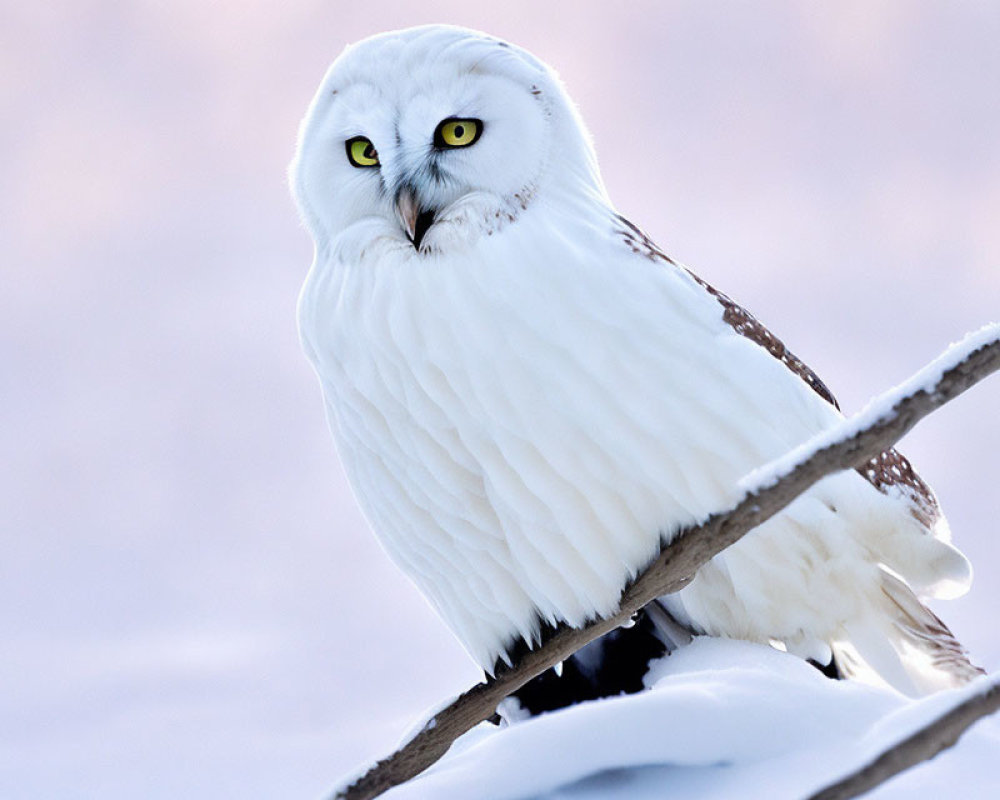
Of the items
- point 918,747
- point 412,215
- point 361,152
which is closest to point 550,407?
point 412,215

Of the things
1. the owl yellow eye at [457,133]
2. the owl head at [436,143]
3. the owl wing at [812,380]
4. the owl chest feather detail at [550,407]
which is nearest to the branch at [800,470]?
the owl chest feather detail at [550,407]

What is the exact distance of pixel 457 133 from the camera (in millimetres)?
2230

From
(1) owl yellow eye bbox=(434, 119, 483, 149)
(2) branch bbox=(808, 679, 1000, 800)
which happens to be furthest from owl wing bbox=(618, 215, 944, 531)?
(2) branch bbox=(808, 679, 1000, 800)

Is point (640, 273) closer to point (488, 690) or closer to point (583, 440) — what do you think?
point (583, 440)

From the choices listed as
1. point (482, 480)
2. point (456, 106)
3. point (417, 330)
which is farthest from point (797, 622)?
point (456, 106)

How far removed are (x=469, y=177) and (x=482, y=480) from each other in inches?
23.8

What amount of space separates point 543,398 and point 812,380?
69 cm

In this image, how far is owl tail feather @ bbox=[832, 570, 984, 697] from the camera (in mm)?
2164

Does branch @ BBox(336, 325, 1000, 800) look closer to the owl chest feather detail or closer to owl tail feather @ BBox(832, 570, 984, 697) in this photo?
the owl chest feather detail

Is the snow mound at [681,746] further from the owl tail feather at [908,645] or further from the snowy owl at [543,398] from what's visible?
the owl tail feather at [908,645]

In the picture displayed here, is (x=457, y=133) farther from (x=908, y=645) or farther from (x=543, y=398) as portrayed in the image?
(x=908, y=645)

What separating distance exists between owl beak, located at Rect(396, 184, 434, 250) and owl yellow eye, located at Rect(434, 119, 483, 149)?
126 mm

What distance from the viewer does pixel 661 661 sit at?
87.1 inches

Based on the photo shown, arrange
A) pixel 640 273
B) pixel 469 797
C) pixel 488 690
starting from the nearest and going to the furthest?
1. pixel 469 797
2. pixel 488 690
3. pixel 640 273
